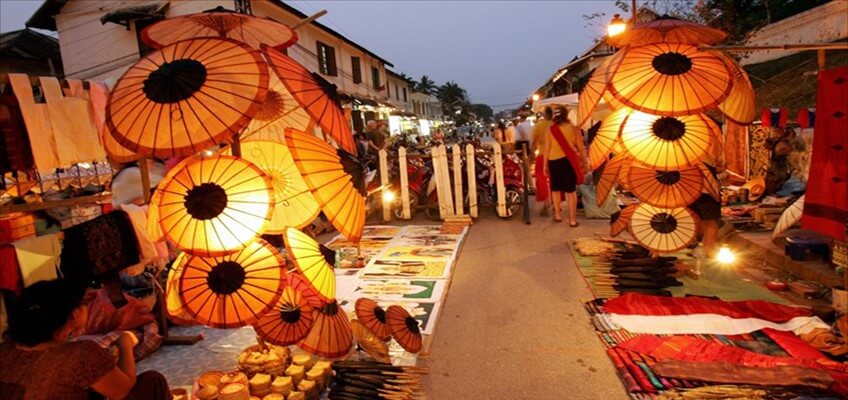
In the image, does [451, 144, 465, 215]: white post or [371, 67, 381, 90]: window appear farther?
[371, 67, 381, 90]: window

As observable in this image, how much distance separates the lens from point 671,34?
417 centimetres

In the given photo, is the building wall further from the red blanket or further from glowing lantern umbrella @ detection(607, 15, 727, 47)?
the red blanket

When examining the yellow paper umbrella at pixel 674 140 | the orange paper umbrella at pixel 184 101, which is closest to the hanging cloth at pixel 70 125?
the orange paper umbrella at pixel 184 101

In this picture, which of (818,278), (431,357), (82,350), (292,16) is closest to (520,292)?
(431,357)

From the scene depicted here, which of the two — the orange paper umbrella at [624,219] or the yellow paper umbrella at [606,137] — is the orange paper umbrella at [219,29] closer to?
the yellow paper umbrella at [606,137]

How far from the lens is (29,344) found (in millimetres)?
2232

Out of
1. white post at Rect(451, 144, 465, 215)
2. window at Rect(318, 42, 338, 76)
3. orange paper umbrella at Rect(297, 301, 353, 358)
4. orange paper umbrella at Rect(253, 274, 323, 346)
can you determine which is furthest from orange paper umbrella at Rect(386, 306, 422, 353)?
window at Rect(318, 42, 338, 76)

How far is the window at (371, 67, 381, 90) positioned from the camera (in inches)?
1135

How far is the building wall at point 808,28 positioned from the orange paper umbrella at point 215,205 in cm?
1173

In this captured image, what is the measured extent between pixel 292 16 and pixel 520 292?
52.9ft

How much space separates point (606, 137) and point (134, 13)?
1464 cm

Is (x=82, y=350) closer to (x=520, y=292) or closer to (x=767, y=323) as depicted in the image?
(x=520, y=292)

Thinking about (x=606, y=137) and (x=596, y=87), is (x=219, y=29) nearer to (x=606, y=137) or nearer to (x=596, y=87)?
(x=596, y=87)

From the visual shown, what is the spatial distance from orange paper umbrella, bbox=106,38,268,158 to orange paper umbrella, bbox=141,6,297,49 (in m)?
0.41
